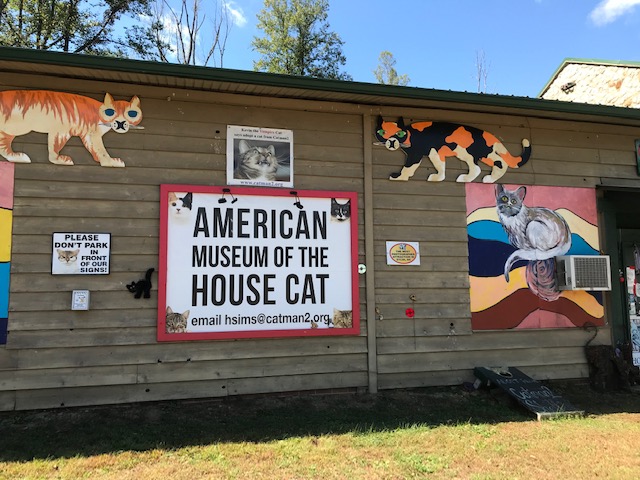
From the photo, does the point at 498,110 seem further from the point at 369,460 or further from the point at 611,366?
the point at 369,460

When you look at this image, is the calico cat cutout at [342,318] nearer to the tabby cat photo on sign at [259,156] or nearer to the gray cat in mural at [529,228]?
the tabby cat photo on sign at [259,156]

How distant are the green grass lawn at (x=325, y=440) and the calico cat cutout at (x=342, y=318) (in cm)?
78

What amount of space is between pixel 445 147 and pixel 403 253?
56.6 inches

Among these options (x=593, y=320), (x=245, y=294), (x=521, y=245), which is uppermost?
(x=521, y=245)

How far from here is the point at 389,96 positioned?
17.3ft

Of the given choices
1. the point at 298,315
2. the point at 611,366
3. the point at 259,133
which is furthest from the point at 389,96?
the point at 611,366

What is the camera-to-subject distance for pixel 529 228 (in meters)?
5.98

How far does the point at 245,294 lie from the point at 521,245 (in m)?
3.49

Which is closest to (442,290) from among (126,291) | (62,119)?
(126,291)

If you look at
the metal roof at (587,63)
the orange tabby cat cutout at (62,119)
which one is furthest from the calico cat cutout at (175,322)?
the metal roof at (587,63)

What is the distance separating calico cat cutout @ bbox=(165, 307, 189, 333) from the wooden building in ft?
0.11

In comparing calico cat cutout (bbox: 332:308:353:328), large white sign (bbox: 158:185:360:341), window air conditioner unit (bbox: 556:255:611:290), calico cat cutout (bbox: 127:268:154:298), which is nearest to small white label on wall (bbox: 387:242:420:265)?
large white sign (bbox: 158:185:360:341)

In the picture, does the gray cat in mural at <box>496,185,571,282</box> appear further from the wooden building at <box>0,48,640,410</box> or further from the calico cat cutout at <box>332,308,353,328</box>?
the calico cat cutout at <box>332,308,353,328</box>

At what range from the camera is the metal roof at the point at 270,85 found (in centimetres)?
448
